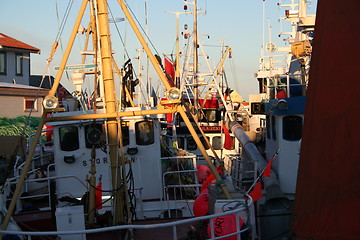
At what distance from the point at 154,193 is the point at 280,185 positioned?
427 centimetres

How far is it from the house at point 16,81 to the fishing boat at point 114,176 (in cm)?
1358

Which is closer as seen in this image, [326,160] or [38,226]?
[326,160]

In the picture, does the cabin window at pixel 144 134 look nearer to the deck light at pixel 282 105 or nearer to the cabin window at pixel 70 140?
the cabin window at pixel 70 140

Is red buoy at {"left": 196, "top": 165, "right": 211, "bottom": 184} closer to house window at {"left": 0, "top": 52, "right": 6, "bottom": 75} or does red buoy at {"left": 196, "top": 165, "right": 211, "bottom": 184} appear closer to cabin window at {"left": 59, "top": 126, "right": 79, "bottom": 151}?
cabin window at {"left": 59, "top": 126, "right": 79, "bottom": 151}

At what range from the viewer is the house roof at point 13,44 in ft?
112

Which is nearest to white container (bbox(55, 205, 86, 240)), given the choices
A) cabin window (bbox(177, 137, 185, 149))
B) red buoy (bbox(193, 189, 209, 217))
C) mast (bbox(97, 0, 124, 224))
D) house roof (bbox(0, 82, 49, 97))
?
mast (bbox(97, 0, 124, 224))

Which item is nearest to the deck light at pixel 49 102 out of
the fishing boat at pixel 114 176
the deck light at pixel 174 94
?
the fishing boat at pixel 114 176

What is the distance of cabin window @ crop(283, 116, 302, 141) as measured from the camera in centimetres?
1473

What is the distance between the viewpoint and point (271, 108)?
597 inches

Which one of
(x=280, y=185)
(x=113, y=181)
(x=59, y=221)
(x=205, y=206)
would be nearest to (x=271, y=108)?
(x=280, y=185)

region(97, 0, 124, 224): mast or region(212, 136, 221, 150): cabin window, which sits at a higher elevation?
region(97, 0, 124, 224): mast

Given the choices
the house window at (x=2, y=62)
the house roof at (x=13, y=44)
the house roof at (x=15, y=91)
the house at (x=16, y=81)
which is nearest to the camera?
the house roof at (x=15, y=91)

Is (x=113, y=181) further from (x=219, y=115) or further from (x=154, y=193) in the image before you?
(x=219, y=115)

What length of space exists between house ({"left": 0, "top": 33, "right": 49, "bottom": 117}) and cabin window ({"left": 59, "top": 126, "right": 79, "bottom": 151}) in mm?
17158
